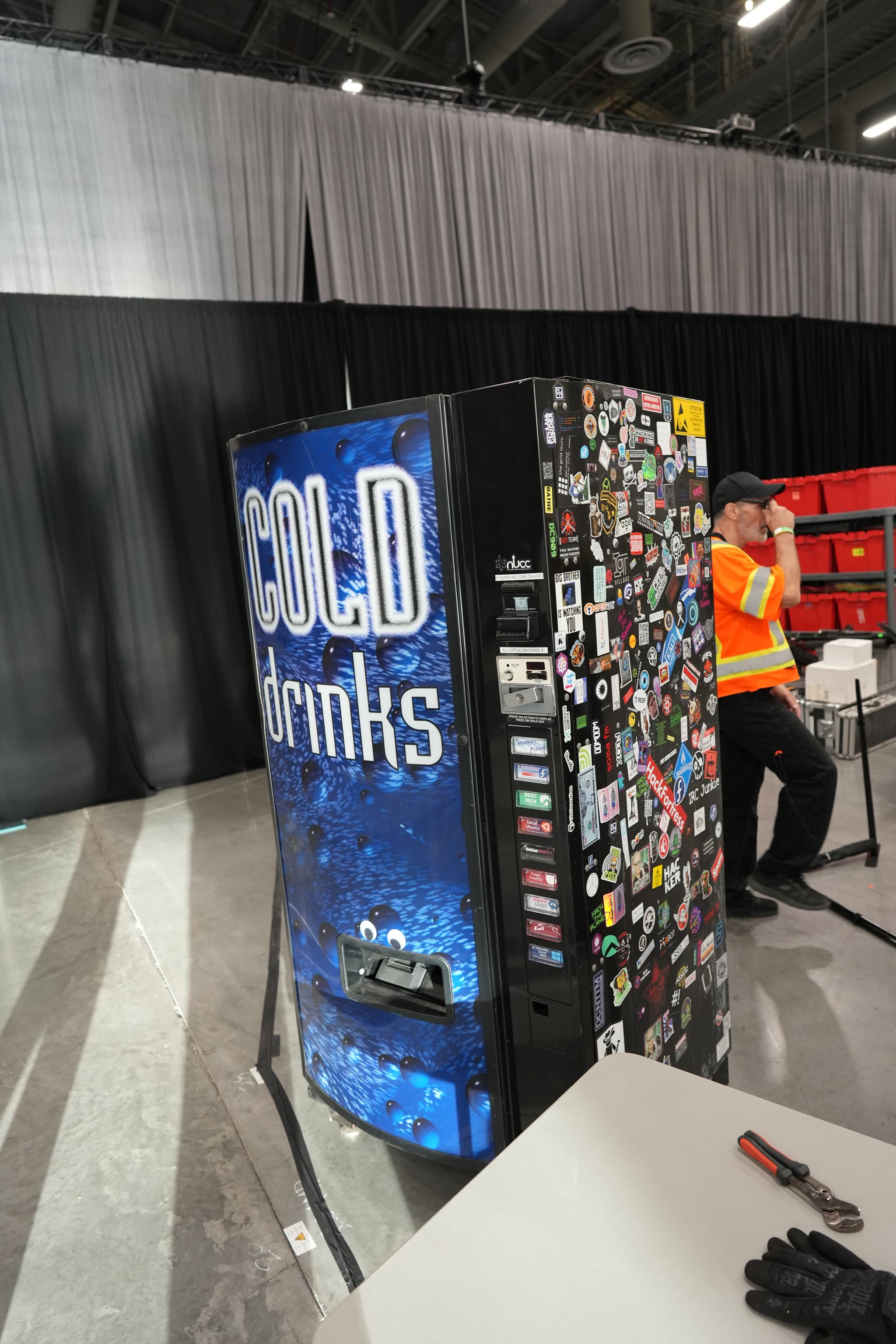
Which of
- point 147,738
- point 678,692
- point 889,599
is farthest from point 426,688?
point 889,599

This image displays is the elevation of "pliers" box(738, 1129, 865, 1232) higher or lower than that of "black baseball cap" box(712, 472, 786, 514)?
lower

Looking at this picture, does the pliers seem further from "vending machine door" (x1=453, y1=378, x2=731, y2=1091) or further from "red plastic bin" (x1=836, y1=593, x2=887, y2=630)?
"red plastic bin" (x1=836, y1=593, x2=887, y2=630)

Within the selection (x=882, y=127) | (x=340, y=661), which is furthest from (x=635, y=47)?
(x=340, y=661)

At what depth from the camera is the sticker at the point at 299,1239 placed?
2.01 metres

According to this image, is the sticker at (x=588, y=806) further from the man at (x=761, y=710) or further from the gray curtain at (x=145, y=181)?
the gray curtain at (x=145, y=181)

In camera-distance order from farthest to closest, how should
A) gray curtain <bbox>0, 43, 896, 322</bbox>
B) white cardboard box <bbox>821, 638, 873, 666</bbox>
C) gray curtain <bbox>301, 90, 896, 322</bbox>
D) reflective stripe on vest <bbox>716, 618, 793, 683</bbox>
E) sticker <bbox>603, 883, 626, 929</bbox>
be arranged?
gray curtain <bbox>301, 90, 896, 322</bbox> → gray curtain <bbox>0, 43, 896, 322</bbox> → white cardboard box <bbox>821, 638, 873, 666</bbox> → reflective stripe on vest <bbox>716, 618, 793, 683</bbox> → sticker <bbox>603, 883, 626, 929</bbox>

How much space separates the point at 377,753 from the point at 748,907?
2238mm

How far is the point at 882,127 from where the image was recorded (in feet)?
28.7

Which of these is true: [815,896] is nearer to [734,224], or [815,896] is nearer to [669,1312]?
[669,1312]

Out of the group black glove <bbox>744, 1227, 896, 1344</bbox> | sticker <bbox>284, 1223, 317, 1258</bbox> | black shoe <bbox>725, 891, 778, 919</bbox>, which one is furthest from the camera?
black shoe <bbox>725, 891, 778, 919</bbox>

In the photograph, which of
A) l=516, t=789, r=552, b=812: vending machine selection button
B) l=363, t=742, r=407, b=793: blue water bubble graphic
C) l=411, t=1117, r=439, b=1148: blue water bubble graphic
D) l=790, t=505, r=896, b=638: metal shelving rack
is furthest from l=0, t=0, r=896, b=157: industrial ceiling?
l=411, t=1117, r=439, b=1148: blue water bubble graphic

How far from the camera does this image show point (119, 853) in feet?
16.5

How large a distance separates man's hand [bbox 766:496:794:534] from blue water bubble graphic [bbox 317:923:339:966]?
2.25 metres

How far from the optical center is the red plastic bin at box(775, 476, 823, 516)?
7895 millimetres
